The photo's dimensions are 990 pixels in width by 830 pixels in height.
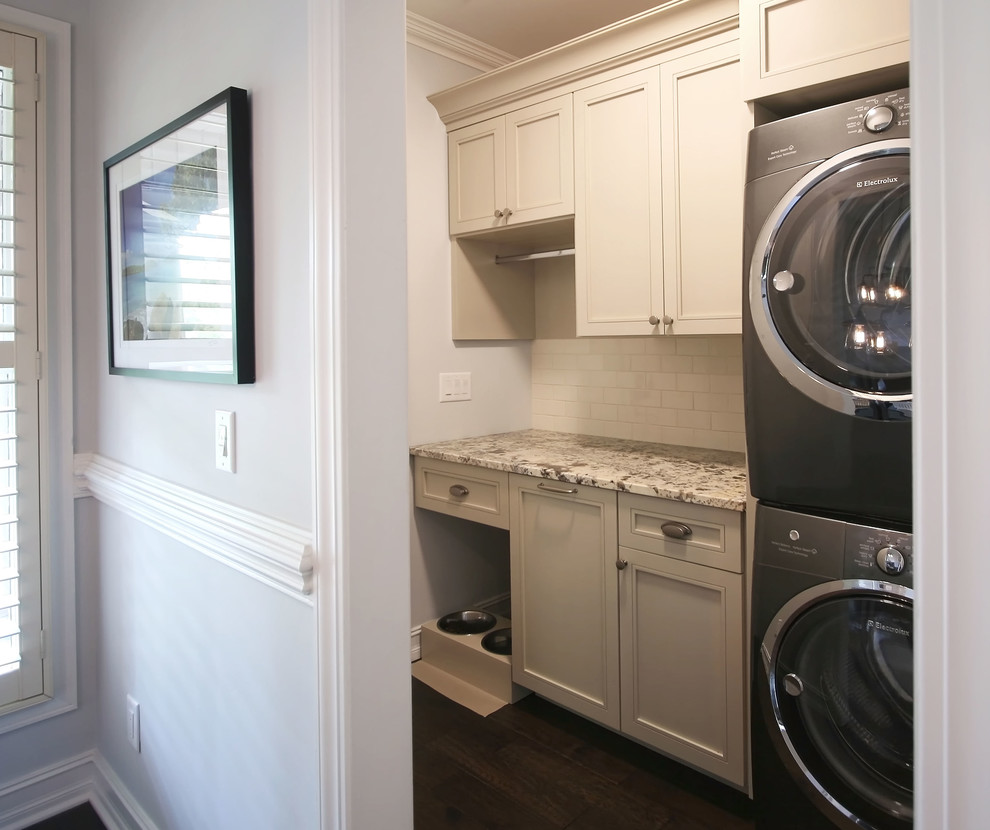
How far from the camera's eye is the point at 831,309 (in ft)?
5.20

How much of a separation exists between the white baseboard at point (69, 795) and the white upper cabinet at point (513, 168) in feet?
7.67

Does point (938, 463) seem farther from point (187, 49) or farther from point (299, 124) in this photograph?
point (187, 49)

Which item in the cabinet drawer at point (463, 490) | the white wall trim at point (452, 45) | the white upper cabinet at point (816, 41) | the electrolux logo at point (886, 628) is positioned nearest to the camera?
the electrolux logo at point (886, 628)

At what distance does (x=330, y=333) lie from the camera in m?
1.12

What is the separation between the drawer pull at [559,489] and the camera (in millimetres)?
2347

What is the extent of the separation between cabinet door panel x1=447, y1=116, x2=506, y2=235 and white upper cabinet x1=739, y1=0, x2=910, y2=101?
127cm

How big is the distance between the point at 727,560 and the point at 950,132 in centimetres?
157

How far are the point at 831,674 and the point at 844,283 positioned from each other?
893 millimetres

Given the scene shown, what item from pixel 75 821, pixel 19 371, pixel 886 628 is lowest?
pixel 75 821

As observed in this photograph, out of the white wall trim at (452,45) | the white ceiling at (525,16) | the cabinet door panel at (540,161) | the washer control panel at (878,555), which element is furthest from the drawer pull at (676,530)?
the white wall trim at (452,45)

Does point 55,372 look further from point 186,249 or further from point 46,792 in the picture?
point 46,792

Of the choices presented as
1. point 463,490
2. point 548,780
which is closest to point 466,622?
point 463,490

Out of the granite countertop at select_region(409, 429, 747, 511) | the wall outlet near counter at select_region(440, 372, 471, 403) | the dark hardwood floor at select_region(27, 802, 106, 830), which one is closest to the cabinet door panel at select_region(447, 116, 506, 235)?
the wall outlet near counter at select_region(440, 372, 471, 403)

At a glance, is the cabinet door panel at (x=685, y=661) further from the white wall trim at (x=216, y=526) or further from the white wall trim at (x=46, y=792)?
the white wall trim at (x=46, y=792)
